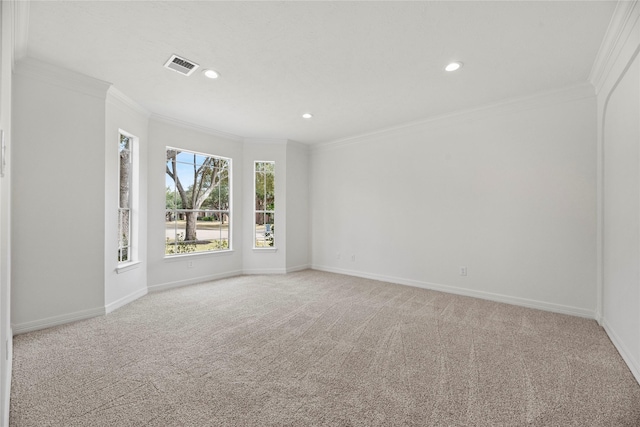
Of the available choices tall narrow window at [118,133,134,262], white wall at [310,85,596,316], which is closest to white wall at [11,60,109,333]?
tall narrow window at [118,133,134,262]

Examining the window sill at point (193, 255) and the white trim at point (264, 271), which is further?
the white trim at point (264, 271)

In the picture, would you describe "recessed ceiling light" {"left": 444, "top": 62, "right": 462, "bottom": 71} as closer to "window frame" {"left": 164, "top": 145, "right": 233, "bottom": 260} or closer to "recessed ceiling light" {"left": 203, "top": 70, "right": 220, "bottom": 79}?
"recessed ceiling light" {"left": 203, "top": 70, "right": 220, "bottom": 79}

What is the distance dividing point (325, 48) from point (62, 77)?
2.87m

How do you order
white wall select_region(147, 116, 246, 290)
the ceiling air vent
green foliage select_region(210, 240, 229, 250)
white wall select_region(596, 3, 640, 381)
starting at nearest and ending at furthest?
white wall select_region(596, 3, 640, 381)
the ceiling air vent
white wall select_region(147, 116, 246, 290)
green foliage select_region(210, 240, 229, 250)

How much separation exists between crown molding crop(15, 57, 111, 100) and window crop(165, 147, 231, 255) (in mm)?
1551

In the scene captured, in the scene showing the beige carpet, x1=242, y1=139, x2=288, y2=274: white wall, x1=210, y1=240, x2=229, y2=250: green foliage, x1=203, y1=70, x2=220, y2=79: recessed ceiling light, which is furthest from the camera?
x1=242, y1=139, x2=288, y2=274: white wall

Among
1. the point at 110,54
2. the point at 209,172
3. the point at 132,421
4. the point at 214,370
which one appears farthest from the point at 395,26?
the point at 209,172

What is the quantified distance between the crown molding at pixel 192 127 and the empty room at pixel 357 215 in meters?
0.04

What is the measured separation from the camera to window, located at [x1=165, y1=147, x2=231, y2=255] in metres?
5.04

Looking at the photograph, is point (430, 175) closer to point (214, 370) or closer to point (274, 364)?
point (274, 364)

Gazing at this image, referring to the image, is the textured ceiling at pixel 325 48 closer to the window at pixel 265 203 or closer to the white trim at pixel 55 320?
the window at pixel 265 203

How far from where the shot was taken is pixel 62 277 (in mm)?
3275

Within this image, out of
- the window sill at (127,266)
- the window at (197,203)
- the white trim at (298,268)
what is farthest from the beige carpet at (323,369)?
the white trim at (298,268)

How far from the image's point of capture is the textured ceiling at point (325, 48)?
2277mm
